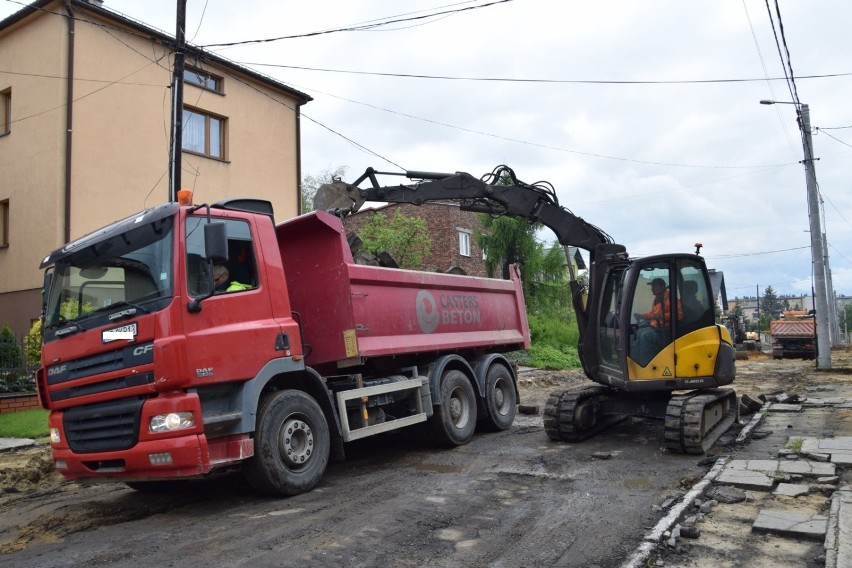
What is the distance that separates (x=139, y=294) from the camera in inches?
227

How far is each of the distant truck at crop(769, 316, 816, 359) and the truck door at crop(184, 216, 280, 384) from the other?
89.8 ft

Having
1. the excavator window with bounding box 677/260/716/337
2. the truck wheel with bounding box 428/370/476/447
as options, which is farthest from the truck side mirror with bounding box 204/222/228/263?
the excavator window with bounding box 677/260/716/337

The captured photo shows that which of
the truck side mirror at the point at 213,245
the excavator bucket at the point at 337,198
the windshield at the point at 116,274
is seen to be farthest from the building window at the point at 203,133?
the truck side mirror at the point at 213,245

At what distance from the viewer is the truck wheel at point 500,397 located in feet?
32.4

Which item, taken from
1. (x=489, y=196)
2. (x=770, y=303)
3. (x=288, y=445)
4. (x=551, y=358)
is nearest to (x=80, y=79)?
(x=489, y=196)

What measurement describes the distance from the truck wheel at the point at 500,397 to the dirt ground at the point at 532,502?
295 mm

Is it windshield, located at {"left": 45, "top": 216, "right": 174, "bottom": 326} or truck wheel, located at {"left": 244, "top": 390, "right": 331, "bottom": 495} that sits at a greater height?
windshield, located at {"left": 45, "top": 216, "right": 174, "bottom": 326}

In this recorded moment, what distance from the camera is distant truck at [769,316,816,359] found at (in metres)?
27.7

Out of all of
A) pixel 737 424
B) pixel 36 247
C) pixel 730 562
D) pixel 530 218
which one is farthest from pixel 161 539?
pixel 36 247

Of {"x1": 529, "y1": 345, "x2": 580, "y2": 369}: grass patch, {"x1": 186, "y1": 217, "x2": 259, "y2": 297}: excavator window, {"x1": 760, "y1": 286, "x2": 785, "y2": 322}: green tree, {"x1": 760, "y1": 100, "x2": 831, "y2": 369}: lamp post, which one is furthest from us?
{"x1": 760, "y1": 286, "x2": 785, "y2": 322}: green tree

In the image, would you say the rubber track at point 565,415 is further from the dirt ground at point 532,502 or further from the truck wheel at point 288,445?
the truck wheel at point 288,445

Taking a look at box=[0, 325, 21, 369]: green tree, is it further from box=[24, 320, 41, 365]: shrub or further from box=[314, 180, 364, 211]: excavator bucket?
box=[314, 180, 364, 211]: excavator bucket

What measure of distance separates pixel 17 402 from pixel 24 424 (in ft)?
3.81

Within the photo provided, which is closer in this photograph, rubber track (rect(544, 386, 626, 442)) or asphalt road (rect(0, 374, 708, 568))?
asphalt road (rect(0, 374, 708, 568))
